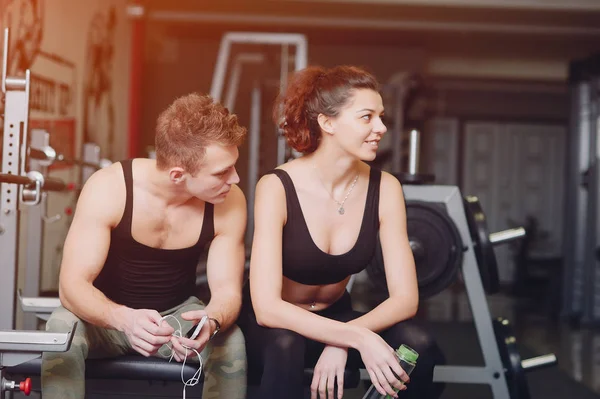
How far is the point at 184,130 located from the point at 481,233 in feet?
3.95

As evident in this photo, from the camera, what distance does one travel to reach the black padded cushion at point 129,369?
159 centimetres

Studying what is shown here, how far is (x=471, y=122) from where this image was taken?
8.02 meters

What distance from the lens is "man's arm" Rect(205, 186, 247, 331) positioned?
5.43 ft

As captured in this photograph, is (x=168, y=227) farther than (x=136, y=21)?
No

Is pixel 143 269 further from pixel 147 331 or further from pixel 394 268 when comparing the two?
pixel 394 268

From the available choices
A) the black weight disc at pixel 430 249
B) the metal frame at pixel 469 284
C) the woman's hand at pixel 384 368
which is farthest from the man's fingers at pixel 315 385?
the metal frame at pixel 469 284

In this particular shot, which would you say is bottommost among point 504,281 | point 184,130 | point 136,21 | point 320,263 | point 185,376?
point 504,281

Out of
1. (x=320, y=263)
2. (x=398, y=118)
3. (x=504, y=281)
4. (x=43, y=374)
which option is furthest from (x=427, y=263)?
(x=504, y=281)

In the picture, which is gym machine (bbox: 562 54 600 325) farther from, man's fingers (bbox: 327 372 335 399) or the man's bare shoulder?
A: the man's bare shoulder

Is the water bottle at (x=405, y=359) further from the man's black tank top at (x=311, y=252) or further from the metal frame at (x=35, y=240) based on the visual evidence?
the metal frame at (x=35, y=240)

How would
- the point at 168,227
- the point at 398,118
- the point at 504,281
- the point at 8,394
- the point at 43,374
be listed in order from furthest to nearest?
the point at 504,281, the point at 398,118, the point at 8,394, the point at 168,227, the point at 43,374

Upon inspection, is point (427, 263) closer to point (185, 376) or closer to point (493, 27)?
point (185, 376)

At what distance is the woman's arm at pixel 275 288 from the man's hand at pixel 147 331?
251 millimetres

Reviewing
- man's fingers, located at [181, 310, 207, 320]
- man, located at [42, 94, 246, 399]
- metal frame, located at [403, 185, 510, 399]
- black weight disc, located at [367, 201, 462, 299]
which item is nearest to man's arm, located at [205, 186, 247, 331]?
man, located at [42, 94, 246, 399]
